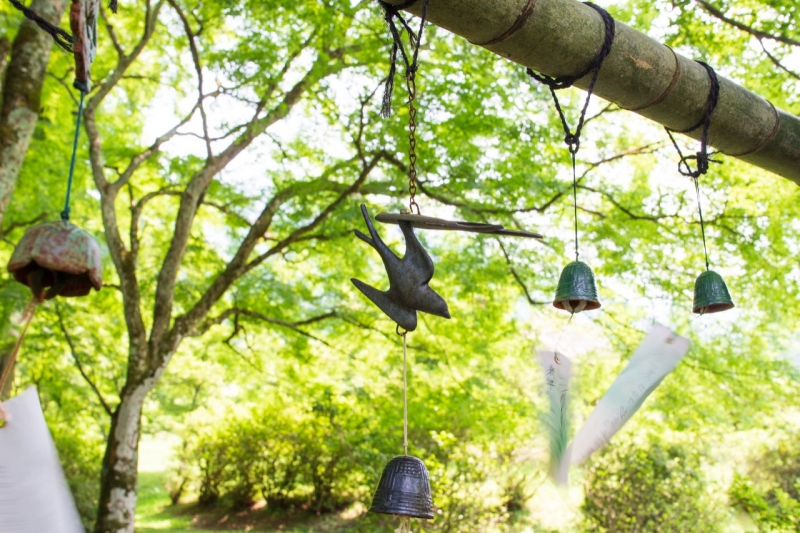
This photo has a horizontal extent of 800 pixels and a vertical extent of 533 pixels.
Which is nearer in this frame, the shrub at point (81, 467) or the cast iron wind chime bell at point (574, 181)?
the cast iron wind chime bell at point (574, 181)

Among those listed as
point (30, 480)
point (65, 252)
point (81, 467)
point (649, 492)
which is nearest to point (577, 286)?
point (65, 252)

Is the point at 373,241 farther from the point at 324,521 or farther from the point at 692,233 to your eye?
the point at 324,521

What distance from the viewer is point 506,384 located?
984cm

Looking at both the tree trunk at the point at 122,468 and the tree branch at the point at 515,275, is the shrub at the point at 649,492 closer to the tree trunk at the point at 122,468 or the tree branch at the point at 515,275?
the tree branch at the point at 515,275

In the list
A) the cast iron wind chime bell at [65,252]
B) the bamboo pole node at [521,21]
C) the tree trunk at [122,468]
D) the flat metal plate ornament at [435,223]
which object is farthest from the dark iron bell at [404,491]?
the tree trunk at [122,468]

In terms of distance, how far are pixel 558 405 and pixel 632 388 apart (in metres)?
0.36

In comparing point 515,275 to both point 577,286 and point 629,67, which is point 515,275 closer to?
point 577,286

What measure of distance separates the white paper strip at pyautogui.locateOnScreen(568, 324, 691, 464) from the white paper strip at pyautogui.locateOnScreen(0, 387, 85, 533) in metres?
1.97

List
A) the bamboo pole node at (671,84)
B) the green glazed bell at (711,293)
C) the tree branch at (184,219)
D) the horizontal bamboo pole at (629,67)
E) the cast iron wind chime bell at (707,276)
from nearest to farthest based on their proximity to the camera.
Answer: the horizontal bamboo pole at (629,67) < the bamboo pole node at (671,84) < the cast iron wind chime bell at (707,276) < the green glazed bell at (711,293) < the tree branch at (184,219)

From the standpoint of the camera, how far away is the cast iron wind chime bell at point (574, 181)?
267 cm

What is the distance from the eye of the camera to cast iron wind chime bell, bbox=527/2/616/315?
2.67m

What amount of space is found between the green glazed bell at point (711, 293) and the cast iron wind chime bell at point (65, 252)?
2.87 m

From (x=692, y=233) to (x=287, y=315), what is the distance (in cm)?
557

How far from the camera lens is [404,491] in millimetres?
2559
